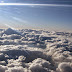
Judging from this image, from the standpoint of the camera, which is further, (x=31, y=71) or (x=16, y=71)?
(x=31, y=71)

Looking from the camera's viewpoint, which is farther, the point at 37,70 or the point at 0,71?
the point at 37,70

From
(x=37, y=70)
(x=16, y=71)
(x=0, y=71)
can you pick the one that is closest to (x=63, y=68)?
(x=37, y=70)

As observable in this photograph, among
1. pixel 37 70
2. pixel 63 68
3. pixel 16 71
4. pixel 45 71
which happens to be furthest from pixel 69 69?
pixel 16 71

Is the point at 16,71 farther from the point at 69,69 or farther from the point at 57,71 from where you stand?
the point at 69,69

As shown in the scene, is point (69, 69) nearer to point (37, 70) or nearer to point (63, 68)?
point (63, 68)

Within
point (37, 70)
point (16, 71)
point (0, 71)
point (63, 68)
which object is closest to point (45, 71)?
point (37, 70)

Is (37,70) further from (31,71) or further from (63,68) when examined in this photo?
(63,68)

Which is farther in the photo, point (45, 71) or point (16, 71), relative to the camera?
point (45, 71)
